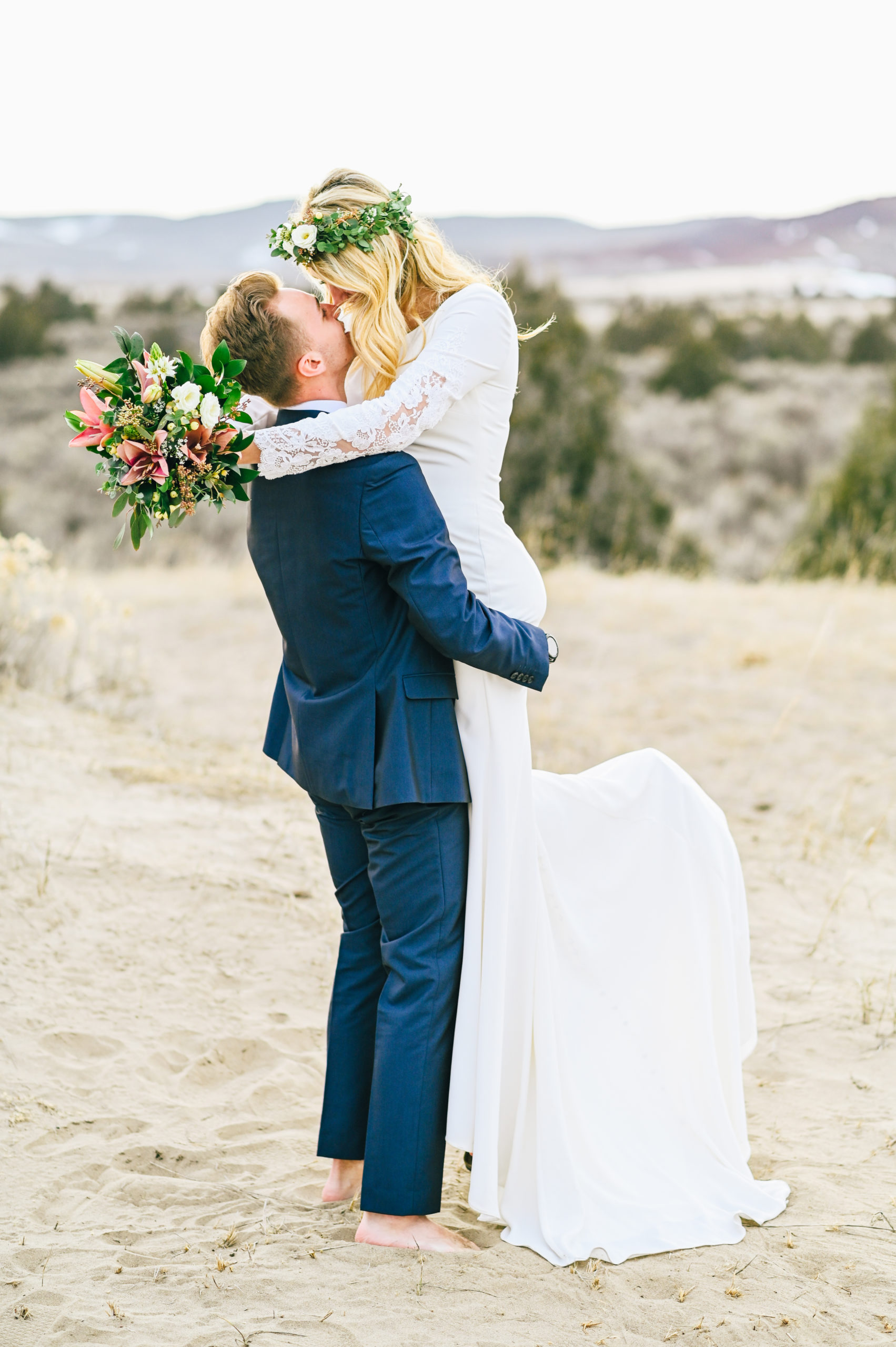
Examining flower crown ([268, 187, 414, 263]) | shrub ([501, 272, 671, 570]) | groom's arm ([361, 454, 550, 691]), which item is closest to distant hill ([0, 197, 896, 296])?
shrub ([501, 272, 671, 570])

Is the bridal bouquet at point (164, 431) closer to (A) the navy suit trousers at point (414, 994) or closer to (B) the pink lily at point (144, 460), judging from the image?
(B) the pink lily at point (144, 460)

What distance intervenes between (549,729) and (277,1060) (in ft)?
14.0

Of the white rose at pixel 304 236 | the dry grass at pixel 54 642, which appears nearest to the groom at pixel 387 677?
the white rose at pixel 304 236

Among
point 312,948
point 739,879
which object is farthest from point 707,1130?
point 312,948

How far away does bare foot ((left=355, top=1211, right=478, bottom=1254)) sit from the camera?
2.79 m

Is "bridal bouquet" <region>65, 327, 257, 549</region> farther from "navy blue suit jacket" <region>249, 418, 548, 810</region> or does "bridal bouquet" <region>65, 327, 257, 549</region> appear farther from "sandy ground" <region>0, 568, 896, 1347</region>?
"sandy ground" <region>0, 568, 896, 1347</region>

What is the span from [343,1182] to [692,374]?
77.6 feet

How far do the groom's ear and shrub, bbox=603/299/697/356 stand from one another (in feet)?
87.6

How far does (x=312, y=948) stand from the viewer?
4801 millimetres

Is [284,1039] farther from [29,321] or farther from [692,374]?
[29,321]

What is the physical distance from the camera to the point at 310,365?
8.63ft

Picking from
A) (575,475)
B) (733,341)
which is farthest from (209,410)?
(733,341)

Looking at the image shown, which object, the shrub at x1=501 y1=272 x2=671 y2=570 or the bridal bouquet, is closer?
the bridal bouquet

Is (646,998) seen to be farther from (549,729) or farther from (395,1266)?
(549,729)
